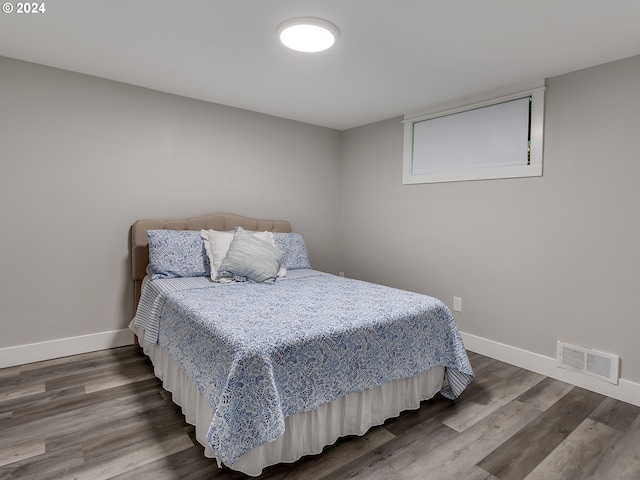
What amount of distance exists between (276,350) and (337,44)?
1.86 metres

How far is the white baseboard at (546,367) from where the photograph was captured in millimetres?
2395

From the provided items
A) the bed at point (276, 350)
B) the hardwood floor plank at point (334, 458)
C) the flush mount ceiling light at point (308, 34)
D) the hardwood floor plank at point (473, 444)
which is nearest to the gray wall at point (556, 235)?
the hardwood floor plank at point (473, 444)

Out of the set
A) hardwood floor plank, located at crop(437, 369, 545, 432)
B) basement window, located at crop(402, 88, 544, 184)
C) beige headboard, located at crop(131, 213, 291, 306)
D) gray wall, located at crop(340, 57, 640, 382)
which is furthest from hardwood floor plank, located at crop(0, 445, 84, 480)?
basement window, located at crop(402, 88, 544, 184)

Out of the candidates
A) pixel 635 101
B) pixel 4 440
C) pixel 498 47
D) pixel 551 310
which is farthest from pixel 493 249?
pixel 4 440

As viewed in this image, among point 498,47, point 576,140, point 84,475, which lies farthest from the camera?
point 576,140

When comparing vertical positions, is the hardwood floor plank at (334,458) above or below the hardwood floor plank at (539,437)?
below

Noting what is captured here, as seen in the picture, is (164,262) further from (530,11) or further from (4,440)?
(530,11)

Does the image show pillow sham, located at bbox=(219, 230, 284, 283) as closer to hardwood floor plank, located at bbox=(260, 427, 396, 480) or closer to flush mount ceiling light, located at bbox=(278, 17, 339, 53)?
hardwood floor plank, located at bbox=(260, 427, 396, 480)

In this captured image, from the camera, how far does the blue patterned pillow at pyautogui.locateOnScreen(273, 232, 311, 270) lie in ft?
11.5

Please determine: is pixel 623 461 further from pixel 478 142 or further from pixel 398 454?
pixel 478 142

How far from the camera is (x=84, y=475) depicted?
1636 millimetres

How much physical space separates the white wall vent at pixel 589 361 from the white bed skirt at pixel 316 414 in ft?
3.37

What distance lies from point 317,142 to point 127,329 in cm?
281

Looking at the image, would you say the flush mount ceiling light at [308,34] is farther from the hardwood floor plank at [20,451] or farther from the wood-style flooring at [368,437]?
the hardwood floor plank at [20,451]
